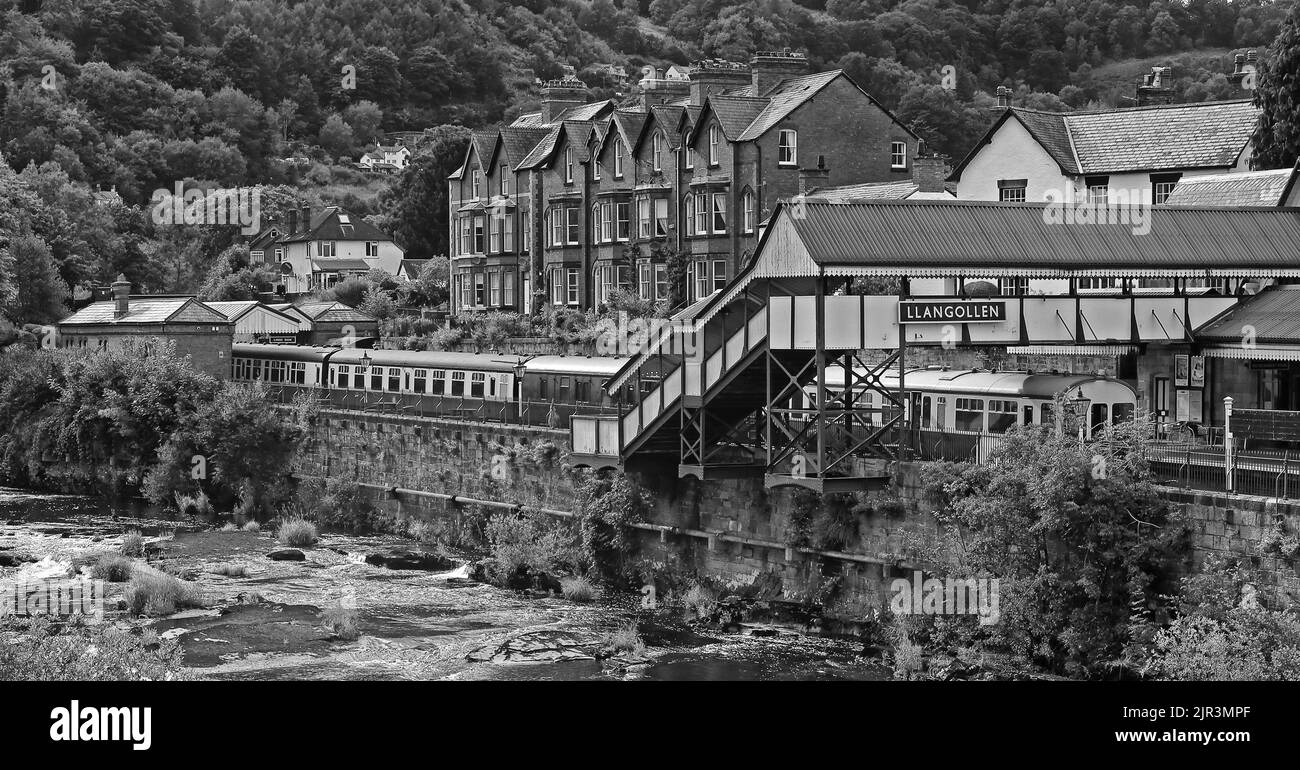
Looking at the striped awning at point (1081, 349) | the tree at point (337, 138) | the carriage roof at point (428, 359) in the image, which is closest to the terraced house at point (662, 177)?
the carriage roof at point (428, 359)

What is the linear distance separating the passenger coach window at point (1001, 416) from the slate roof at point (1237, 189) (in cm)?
617

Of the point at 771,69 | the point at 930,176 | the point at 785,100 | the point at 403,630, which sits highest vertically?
A: the point at 771,69

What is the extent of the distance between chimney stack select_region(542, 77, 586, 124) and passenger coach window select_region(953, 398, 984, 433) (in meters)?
45.5

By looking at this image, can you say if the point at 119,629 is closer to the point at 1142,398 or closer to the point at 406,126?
the point at 1142,398

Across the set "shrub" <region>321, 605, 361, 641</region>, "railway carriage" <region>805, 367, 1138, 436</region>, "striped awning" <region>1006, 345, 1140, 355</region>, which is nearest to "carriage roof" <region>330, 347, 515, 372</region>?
"railway carriage" <region>805, 367, 1138, 436</region>

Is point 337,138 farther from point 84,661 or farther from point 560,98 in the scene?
point 84,661

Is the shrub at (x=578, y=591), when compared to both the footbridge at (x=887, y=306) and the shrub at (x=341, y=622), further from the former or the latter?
the shrub at (x=341, y=622)

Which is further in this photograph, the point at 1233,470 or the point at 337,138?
the point at 337,138

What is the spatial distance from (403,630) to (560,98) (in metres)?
50.7

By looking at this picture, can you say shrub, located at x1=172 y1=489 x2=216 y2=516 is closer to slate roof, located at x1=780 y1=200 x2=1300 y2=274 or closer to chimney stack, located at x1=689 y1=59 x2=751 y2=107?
chimney stack, located at x1=689 y1=59 x2=751 y2=107

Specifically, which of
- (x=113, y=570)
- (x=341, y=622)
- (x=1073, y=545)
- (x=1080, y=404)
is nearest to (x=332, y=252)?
(x=113, y=570)

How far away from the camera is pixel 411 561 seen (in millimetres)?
48438

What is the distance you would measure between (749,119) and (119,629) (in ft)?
112

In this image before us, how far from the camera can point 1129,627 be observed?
95.5 feet
